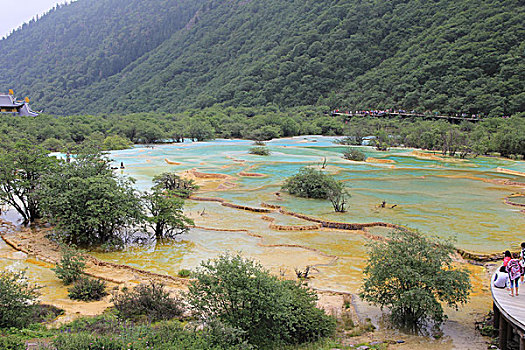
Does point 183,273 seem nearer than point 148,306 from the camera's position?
No

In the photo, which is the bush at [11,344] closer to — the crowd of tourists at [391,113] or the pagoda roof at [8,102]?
the pagoda roof at [8,102]

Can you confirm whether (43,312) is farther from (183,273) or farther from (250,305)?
(250,305)

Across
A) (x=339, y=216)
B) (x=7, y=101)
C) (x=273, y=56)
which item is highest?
(x=273, y=56)

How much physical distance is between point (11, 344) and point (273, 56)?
112 m

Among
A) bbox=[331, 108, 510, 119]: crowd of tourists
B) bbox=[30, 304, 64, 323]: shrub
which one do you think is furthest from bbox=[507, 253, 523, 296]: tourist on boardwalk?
bbox=[331, 108, 510, 119]: crowd of tourists

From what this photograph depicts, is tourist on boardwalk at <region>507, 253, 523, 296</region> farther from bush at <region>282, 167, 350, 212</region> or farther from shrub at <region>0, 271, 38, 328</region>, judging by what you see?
bush at <region>282, 167, 350, 212</region>

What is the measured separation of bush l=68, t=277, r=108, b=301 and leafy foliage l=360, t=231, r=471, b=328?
6364mm

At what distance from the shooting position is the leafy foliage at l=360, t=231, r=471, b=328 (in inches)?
338

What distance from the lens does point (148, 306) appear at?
→ 9.20m

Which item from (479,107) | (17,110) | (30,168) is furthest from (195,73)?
(30,168)

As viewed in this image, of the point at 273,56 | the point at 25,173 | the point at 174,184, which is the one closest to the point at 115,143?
the point at 174,184

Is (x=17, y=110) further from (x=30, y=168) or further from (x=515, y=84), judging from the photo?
(x=515, y=84)

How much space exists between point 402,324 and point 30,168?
1503 cm

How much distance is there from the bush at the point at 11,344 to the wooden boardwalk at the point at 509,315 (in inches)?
310
